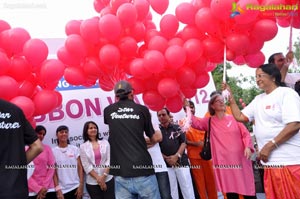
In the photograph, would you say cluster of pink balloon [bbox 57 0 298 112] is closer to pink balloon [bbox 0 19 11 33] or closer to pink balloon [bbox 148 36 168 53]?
pink balloon [bbox 148 36 168 53]

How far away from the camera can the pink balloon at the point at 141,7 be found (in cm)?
368

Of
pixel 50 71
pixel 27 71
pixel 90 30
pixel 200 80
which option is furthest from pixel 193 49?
pixel 27 71

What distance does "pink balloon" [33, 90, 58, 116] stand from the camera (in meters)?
3.44

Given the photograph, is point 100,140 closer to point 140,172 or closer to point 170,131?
point 170,131

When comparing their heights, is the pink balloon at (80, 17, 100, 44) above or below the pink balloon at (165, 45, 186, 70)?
above

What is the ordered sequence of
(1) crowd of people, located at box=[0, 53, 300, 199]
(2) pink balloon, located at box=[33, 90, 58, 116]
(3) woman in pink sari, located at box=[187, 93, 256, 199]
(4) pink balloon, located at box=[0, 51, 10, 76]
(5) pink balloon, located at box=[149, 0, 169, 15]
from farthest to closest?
(3) woman in pink sari, located at box=[187, 93, 256, 199] < (5) pink balloon, located at box=[149, 0, 169, 15] < (2) pink balloon, located at box=[33, 90, 58, 116] < (4) pink balloon, located at box=[0, 51, 10, 76] < (1) crowd of people, located at box=[0, 53, 300, 199]

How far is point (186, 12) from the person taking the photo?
3.68 meters

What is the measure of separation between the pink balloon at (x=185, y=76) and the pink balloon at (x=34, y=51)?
55.2 inches

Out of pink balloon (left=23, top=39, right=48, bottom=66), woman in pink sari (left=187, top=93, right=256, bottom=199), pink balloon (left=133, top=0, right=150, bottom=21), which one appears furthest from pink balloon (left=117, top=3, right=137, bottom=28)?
woman in pink sari (left=187, top=93, right=256, bottom=199)

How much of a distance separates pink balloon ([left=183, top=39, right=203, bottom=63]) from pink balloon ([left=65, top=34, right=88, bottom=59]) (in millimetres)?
1064

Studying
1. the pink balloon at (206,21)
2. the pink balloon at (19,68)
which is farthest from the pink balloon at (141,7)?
the pink balloon at (19,68)

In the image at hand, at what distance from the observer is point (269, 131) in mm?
2688

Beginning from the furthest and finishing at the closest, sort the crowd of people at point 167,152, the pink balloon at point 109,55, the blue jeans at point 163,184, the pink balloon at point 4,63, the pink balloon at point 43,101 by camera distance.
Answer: the blue jeans at point 163,184 → the pink balloon at point 109,55 → the pink balloon at point 43,101 → the pink balloon at point 4,63 → the crowd of people at point 167,152

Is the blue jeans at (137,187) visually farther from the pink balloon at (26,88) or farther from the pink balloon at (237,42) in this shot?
the pink balloon at (237,42)
